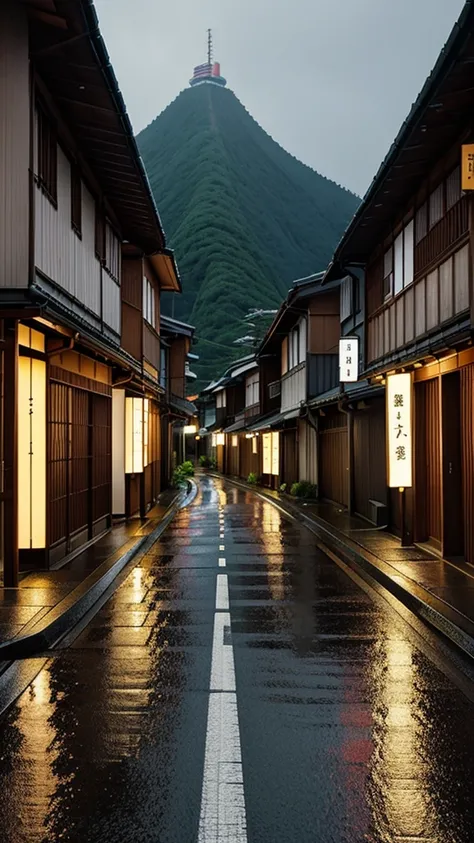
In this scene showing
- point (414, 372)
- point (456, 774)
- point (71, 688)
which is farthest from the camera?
point (414, 372)

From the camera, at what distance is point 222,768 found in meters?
5.45

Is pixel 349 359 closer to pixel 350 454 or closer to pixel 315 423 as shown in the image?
pixel 350 454

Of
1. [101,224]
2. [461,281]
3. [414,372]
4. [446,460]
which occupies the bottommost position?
[446,460]

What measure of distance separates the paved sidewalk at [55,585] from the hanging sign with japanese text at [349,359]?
8.66 meters

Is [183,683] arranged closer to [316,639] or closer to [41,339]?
[316,639]

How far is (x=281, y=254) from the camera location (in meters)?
179

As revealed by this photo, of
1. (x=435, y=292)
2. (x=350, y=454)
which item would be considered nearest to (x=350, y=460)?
(x=350, y=454)

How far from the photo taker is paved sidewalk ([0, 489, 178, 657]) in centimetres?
926

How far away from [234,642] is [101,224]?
1226 centimetres

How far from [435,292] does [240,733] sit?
10.8 meters

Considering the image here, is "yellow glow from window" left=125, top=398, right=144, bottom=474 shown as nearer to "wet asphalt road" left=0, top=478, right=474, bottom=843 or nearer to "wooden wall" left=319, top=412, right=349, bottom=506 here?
"wooden wall" left=319, top=412, right=349, bottom=506

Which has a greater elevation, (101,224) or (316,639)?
(101,224)

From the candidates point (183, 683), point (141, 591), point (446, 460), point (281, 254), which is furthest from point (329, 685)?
point (281, 254)

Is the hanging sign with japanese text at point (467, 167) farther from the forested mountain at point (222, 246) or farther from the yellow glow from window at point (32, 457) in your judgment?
the forested mountain at point (222, 246)
